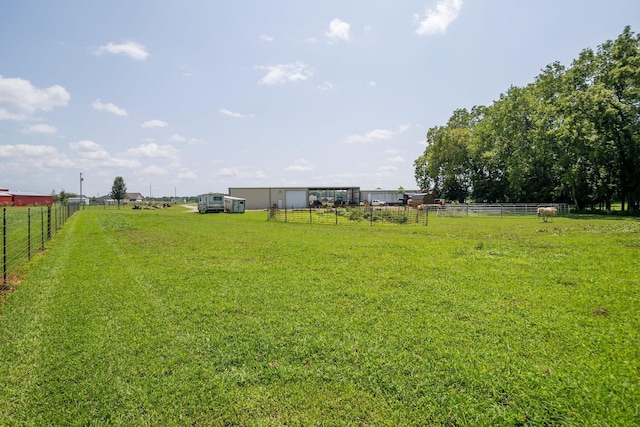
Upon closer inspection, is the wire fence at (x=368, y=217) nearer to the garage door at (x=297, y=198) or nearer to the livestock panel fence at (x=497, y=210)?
the livestock panel fence at (x=497, y=210)

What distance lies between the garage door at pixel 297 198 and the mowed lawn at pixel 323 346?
4621 cm

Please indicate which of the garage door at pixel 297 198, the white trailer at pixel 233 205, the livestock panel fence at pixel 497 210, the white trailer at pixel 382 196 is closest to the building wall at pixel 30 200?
the white trailer at pixel 233 205

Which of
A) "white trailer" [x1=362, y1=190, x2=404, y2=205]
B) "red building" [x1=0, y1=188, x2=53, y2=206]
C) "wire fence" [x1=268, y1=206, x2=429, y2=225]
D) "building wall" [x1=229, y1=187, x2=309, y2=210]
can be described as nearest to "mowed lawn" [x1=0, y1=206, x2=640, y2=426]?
"wire fence" [x1=268, y1=206, x2=429, y2=225]

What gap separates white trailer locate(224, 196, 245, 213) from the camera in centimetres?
4309

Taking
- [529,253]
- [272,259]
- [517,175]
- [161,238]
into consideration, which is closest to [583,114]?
[517,175]

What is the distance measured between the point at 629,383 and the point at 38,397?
5648 millimetres

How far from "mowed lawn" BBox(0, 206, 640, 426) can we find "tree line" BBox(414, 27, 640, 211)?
93.9 feet

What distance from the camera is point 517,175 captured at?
37438mm

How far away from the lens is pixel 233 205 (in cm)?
4312

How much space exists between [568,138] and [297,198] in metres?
36.1

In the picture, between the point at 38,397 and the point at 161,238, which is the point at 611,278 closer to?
the point at 38,397

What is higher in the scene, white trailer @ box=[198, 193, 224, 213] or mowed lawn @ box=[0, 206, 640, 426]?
white trailer @ box=[198, 193, 224, 213]

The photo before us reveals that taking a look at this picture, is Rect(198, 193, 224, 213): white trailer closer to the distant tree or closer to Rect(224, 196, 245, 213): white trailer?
Rect(224, 196, 245, 213): white trailer

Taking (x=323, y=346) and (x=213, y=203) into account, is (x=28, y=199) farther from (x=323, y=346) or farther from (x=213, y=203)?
(x=323, y=346)
